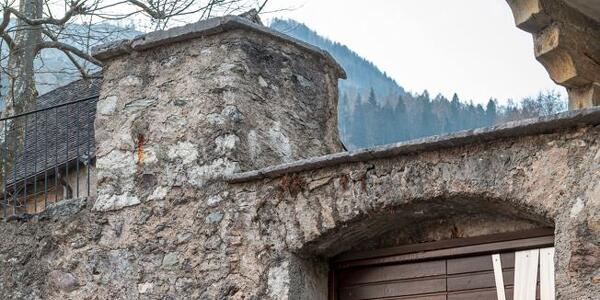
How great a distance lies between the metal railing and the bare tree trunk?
0.20 m

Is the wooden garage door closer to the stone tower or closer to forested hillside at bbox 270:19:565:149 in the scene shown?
the stone tower

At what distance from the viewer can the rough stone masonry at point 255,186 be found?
13.4 ft

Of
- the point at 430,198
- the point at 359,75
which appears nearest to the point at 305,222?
the point at 430,198

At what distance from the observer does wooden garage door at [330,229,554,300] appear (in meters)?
4.25

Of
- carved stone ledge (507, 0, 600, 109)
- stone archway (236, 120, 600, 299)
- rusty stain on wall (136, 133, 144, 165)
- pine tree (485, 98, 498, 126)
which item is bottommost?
stone archway (236, 120, 600, 299)

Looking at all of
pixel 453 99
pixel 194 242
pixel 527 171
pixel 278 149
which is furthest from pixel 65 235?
pixel 453 99

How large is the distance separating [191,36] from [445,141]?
174 centimetres

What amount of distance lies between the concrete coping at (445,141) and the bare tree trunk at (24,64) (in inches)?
227

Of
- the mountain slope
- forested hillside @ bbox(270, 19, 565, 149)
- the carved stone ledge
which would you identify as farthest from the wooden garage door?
the mountain slope

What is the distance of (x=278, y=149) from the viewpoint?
520 centimetres

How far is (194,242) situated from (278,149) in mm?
701

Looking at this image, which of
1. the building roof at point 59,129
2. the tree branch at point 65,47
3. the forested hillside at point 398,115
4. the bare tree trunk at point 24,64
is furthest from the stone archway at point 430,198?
the forested hillside at point 398,115

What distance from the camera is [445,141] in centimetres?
427

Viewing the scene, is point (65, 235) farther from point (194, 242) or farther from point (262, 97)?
point (262, 97)
